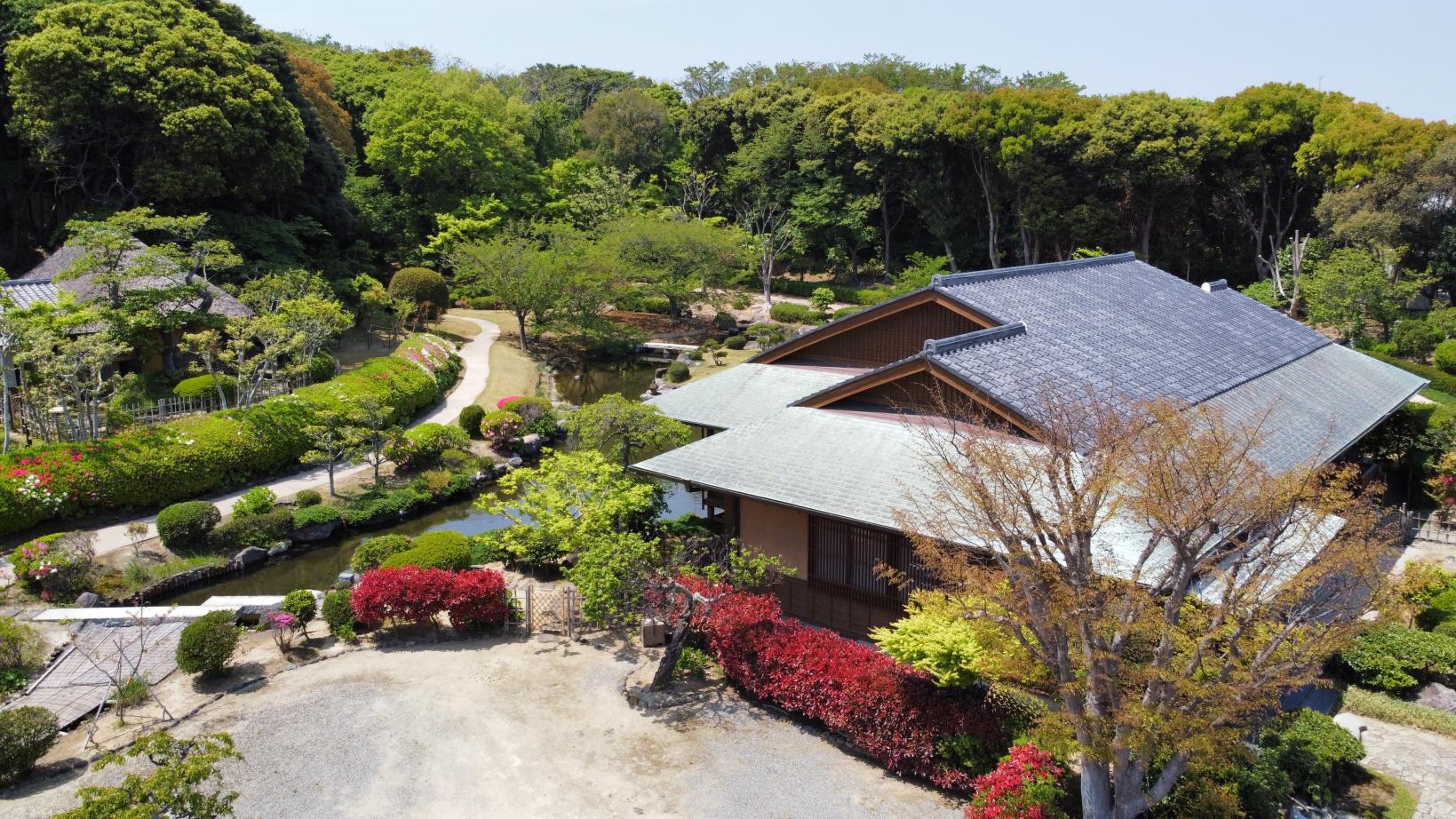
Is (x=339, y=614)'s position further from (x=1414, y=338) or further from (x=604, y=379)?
(x=1414, y=338)

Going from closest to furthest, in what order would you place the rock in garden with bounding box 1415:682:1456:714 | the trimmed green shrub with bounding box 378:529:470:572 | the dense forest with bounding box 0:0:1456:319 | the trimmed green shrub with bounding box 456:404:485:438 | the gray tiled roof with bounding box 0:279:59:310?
the rock in garden with bounding box 1415:682:1456:714 → the trimmed green shrub with bounding box 378:529:470:572 → the gray tiled roof with bounding box 0:279:59:310 → the trimmed green shrub with bounding box 456:404:485:438 → the dense forest with bounding box 0:0:1456:319

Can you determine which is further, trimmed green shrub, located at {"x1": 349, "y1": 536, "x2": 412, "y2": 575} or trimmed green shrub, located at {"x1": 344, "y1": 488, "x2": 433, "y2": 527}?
trimmed green shrub, located at {"x1": 344, "y1": 488, "x2": 433, "y2": 527}

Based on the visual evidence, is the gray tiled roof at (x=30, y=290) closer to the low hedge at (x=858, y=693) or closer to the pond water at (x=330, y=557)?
the pond water at (x=330, y=557)

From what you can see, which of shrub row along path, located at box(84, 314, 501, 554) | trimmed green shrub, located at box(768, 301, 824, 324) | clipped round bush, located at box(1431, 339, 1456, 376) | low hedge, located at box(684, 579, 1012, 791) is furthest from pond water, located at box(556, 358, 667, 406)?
clipped round bush, located at box(1431, 339, 1456, 376)

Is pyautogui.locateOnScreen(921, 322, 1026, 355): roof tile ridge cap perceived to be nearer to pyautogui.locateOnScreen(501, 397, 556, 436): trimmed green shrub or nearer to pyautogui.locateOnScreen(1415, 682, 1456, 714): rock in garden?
pyautogui.locateOnScreen(1415, 682, 1456, 714): rock in garden

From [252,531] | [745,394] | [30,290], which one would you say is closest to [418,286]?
[30,290]

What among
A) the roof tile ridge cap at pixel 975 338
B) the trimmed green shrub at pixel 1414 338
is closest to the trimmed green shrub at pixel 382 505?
the roof tile ridge cap at pixel 975 338

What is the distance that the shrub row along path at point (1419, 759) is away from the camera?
430 inches

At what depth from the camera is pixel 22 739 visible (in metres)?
11.1

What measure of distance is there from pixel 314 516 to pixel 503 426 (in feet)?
22.8

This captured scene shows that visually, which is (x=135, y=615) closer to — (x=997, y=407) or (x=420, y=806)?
(x=420, y=806)

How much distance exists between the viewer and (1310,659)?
831 cm

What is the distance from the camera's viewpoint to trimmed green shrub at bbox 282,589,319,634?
15.1 meters

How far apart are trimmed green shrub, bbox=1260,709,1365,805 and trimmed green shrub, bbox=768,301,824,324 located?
33856 millimetres
